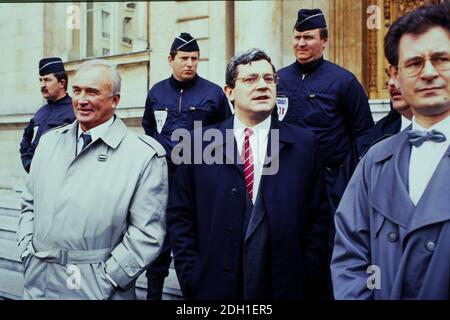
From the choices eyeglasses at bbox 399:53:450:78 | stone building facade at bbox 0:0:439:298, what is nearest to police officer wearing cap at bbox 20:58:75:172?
stone building facade at bbox 0:0:439:298

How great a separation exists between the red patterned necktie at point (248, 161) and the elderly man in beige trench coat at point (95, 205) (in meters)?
0.43

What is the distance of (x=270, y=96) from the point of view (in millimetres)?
2867

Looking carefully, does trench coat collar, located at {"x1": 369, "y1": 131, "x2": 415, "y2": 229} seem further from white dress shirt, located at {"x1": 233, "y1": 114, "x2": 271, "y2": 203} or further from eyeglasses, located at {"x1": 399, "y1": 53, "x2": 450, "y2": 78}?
white dress shirt, located at {"x1": 233, "y1": 114, "x2": 271, "y2": 203}

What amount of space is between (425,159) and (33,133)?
14.1ft

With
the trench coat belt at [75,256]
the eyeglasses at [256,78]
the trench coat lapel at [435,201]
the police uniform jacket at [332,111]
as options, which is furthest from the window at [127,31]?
the trench coat lapel at [435,201]

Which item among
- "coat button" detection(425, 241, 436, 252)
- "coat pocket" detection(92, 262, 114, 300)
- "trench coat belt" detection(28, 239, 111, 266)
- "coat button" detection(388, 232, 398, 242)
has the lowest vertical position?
"coat pocket" detection(92, 262, 114, 300)

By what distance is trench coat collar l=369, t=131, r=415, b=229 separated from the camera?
2.09 m

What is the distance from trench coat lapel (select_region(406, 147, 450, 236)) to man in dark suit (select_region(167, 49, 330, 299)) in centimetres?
79

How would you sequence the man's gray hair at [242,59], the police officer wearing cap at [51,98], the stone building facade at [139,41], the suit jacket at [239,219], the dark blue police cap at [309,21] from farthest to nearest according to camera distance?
the stone building facade at [139,41], the police officer wearing cap at [51,98], the dark blue police cap at [309,21], the man's gray hair at [242,59], the suit jacket at [239,219]

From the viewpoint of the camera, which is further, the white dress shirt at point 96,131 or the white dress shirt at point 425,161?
the white dress shirt at point 96,131

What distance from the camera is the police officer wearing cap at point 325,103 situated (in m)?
3.58

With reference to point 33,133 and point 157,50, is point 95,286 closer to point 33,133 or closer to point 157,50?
point 33,133

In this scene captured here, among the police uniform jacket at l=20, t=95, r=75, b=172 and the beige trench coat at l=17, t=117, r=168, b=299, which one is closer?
the beige trench coat at l=17, t=117, r=168, b=299

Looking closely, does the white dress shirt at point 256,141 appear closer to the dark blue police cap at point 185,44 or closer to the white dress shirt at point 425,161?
the white dress shirt at point 425,161
